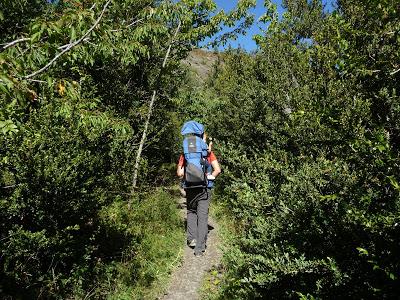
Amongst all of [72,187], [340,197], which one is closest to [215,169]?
[72,187]

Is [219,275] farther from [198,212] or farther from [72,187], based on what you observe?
[72,187]

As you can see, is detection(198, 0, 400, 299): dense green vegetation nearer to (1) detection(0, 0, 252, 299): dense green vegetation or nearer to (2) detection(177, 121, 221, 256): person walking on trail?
(2) detection(177, 121, 221, 256): person walking on trail

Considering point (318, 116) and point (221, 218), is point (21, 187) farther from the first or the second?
point (221, 218)

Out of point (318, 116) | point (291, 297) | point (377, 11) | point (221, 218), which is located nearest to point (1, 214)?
point (291, 297)

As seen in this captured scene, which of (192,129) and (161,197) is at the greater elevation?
(192,129)

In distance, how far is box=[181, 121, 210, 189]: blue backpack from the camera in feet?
20.7

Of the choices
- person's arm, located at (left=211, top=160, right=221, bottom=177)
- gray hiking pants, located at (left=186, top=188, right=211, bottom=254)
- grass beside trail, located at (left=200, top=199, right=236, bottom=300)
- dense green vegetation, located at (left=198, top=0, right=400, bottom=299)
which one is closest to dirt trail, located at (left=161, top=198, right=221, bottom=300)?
grass beside trail, located at (left=200, top=199, right=236, bottom=300)

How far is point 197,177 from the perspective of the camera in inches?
248

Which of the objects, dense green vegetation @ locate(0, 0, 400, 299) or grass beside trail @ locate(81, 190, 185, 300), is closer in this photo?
dense green vegetation @ locate(0, 0, 400, 299)

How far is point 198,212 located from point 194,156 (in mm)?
1122

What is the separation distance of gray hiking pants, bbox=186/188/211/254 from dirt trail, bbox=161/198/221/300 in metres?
0.21

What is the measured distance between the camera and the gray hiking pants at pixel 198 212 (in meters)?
6.59

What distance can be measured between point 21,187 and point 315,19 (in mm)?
9550

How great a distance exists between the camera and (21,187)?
4.59m
